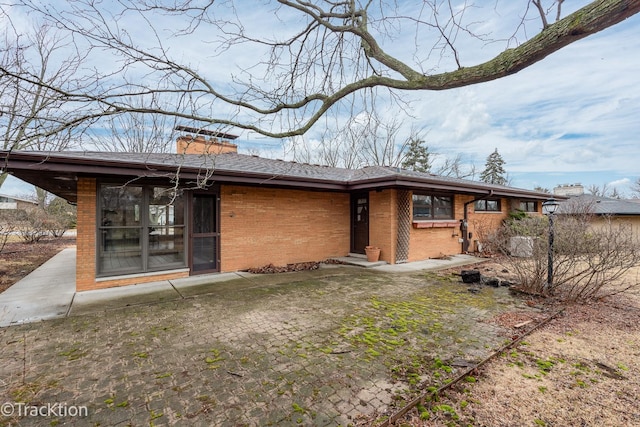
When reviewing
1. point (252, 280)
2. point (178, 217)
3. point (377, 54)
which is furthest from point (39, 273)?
point (377, 54)

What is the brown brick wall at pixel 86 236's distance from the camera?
603 centimetres

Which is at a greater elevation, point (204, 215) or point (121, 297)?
point (204, 215)

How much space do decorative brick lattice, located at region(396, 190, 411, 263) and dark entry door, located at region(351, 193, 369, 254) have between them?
3.99 ft

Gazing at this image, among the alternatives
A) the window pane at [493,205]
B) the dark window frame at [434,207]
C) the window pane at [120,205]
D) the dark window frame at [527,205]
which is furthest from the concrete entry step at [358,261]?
the dark window frame at [527,205]

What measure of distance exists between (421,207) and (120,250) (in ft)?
30.1

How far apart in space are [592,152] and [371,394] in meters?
34.5

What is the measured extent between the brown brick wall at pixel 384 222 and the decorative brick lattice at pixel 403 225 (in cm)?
21

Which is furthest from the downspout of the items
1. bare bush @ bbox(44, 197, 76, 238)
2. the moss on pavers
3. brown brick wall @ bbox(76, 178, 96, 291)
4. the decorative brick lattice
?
bare bush @ bbox(44, 197, 76, 238)

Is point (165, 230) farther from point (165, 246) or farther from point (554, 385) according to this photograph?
point (554, 385)

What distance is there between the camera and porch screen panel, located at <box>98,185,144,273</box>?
20.8ft

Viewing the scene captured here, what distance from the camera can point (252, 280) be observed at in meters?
7.15

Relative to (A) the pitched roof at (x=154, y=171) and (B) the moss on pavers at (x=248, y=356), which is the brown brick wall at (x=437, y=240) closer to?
(A) the pitched roof at (x=154, y=171)

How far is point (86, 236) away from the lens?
20.0ft

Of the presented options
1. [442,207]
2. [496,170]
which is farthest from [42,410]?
[496,170]
